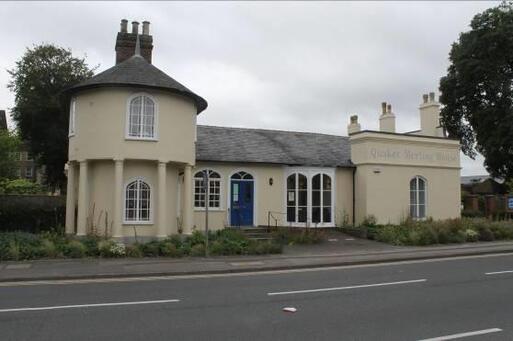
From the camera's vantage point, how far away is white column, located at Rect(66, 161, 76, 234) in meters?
20.3

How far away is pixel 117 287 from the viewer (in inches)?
448

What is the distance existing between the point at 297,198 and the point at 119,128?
30.8 feet

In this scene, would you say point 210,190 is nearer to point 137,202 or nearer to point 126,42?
point 137,202

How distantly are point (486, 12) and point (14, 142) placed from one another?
36.9 meters

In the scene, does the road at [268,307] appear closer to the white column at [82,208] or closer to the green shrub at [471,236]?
the white column at [82,208]

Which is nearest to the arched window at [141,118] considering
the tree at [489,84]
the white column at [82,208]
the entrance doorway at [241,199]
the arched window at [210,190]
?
the white column at [82,208]

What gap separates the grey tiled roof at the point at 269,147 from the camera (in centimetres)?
2353

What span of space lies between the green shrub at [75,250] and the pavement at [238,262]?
0.48 m

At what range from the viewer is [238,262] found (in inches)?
618

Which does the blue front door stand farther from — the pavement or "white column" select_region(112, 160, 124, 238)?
"white column" select_region(112, 160, 124, 238)

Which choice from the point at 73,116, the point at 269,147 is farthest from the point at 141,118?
the point at 269,147

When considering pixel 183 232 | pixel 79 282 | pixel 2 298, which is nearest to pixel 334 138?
pixel 183 232

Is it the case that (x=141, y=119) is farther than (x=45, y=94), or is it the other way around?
(x=45, y=94)

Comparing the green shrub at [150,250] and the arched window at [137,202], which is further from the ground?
the arched window at [137,202]
